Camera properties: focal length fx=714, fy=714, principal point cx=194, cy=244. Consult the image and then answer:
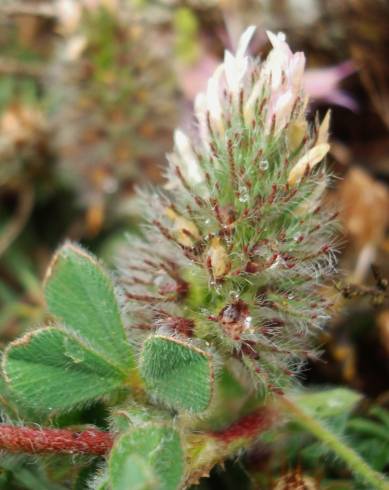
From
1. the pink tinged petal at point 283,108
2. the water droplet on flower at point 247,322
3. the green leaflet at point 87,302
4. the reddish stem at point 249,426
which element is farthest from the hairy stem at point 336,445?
the pink tinged petal at point 283,108

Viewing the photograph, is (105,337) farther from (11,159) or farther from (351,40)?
(351,40)

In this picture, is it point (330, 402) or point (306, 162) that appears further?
point (330, 402)

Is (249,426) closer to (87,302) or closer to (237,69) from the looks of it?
(87,302)

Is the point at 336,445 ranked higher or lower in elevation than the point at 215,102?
lower

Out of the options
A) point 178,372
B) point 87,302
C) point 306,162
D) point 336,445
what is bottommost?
point 336,445

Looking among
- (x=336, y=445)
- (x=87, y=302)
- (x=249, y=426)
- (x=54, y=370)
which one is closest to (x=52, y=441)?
(x=54, y=370)

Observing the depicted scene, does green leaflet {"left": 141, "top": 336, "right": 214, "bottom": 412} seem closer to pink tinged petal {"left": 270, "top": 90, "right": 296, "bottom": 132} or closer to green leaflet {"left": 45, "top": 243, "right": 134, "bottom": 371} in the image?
green leaflet {"left": 45, "top": 243, "right": 134, "bottom": 371}
